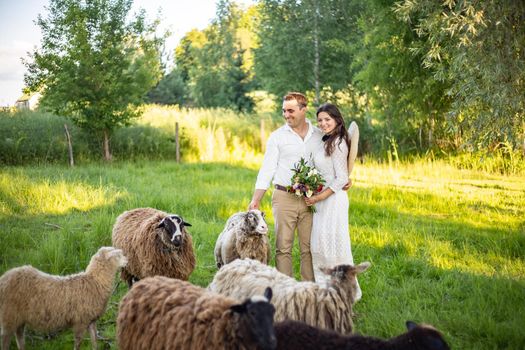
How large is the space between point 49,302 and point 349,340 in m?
3.10

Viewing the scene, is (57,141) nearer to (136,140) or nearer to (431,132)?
(136,140)

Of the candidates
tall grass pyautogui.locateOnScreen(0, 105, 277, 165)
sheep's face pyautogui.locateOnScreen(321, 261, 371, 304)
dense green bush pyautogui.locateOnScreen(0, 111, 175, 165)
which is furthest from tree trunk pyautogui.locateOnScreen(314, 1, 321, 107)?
sheep's face pyautogui.locateOnScreen(321, 261, 371, 304)

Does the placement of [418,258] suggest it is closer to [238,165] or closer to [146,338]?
[146,338]

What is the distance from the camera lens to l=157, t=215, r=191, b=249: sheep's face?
21.0ft

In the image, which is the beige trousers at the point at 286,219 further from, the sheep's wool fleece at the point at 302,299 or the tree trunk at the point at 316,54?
the tree trunk at the point at 316,54

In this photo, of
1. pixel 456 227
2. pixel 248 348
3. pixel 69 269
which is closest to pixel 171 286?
pixel 248 348

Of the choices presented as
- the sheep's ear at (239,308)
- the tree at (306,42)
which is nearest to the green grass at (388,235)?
the sheep's ear at (239,308)

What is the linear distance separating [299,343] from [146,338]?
1.30 m

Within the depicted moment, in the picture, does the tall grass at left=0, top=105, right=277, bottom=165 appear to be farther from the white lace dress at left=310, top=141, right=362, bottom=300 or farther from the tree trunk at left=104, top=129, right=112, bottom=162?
the white lace dress at left=310, top=141, right=362, bottom=300

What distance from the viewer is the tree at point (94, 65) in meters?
17.9

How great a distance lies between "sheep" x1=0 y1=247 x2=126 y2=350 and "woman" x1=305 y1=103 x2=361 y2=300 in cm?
263

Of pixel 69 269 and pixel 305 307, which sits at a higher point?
pixel 305 307

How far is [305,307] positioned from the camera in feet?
15.4

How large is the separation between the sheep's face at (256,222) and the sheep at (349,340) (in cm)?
225
